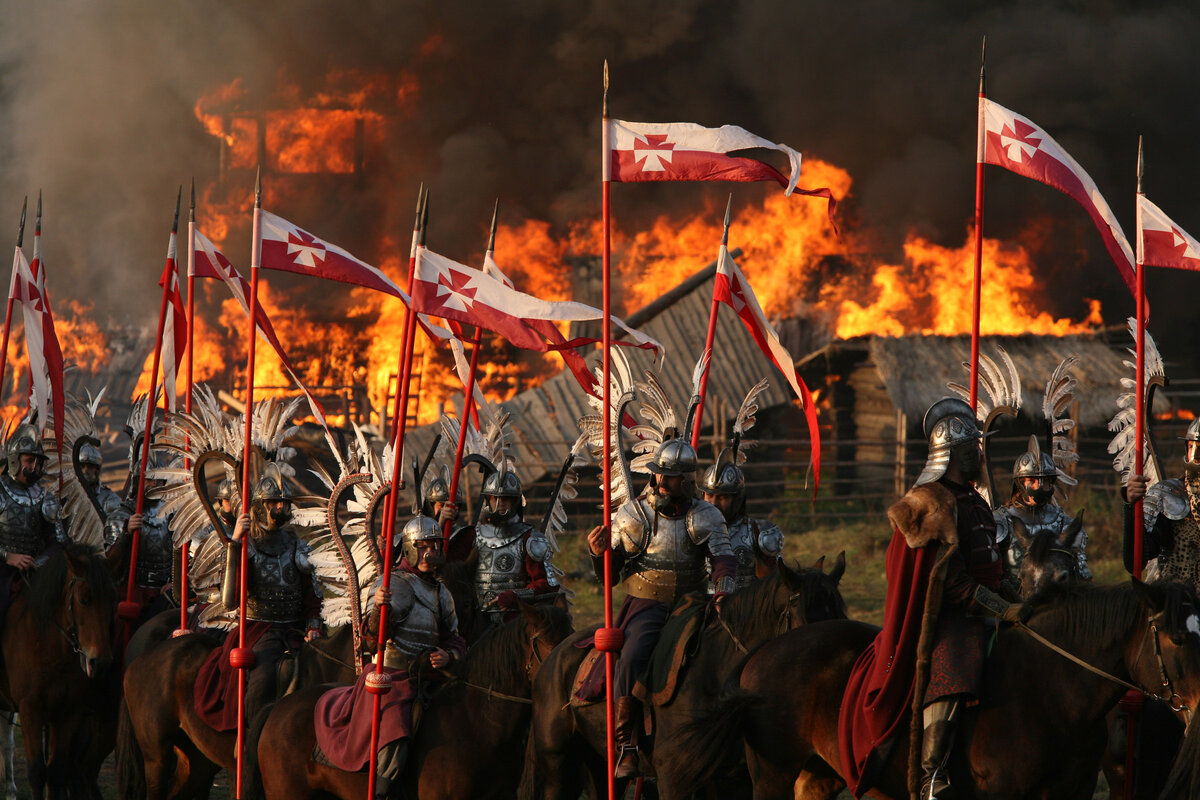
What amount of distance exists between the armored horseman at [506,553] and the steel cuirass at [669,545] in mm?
1867

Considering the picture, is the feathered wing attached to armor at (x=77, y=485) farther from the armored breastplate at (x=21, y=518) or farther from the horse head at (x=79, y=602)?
the horse head at (x=79, y=602)

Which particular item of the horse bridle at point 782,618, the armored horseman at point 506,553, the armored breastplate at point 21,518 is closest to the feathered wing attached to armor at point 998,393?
the horse bridle at point 782,618

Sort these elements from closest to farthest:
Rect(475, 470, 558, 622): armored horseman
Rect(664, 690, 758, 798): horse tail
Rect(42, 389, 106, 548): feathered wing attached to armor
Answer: Rect(664, 690, 758, 798): horse tail
Rect(475, 470, 558, 622): armored horseman
Rect(42, 389, 106, 548): feathered wing attached to armor

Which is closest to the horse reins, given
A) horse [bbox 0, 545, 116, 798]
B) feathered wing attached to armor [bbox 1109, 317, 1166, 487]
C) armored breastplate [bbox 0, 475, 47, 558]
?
feathered wing attached to armor [bbox 1109, 317, 1166, 487]

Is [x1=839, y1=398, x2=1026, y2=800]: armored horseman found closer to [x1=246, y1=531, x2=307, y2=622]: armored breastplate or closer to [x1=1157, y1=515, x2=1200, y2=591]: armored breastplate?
[x1=1157, y1=515, x2=1200, y2=591]: armored breastplate

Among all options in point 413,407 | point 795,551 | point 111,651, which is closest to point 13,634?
point 111,651

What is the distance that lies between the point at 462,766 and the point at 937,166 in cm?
2484

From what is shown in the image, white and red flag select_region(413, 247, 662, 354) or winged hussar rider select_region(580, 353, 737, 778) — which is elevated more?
white and red flag select_region(413, 247, 662, 354)

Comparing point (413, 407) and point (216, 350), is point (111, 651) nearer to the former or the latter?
point (413, 407)

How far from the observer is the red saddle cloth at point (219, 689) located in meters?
8.77

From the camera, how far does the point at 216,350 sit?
31109mm

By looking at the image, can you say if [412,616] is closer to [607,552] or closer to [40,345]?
[607,552]

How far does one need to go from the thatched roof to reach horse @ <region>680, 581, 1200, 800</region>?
15740 mm

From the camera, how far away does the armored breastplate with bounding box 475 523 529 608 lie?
1010cm
